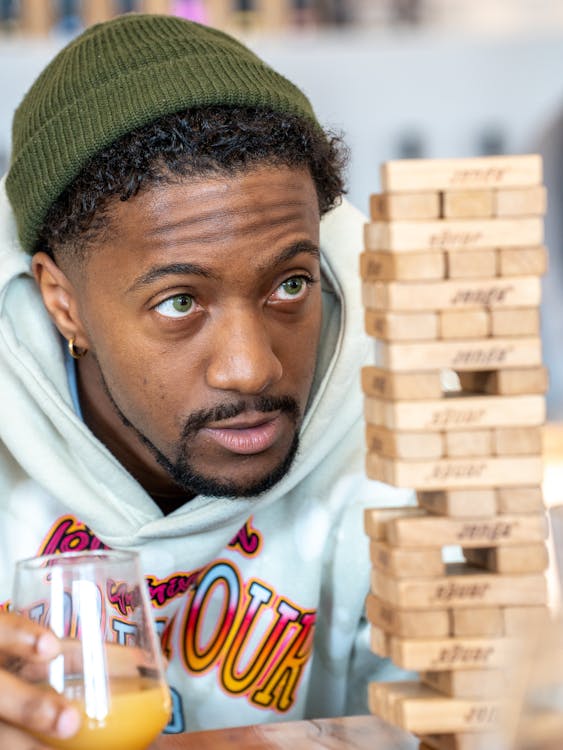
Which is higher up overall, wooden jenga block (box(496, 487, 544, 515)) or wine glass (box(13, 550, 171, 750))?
wooden jenga block (box(496, 487, 544, 515))

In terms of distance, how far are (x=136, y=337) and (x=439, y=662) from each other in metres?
0.52

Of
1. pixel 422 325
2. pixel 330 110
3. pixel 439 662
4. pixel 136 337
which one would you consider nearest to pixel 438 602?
pixel 439 662

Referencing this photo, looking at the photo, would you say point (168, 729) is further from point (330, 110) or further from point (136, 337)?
point (330, 110)

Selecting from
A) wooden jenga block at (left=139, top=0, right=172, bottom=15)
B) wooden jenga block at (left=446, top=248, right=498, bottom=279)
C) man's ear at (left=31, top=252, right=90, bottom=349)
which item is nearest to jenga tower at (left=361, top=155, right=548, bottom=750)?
wooden jenga block at (left=446, top=248, right=498, bottom=279)

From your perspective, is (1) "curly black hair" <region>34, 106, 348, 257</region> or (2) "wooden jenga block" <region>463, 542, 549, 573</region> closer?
(2) "wooden jenga block" <region>463, 542, 549, 573</region>

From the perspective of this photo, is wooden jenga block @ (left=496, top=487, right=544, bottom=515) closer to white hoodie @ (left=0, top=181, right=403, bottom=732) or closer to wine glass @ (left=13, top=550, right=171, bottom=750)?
wine glass @ (left=13, top=550, right=171, bottom=750)

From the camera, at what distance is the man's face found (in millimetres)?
1160

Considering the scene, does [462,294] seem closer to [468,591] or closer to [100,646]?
[468,591]

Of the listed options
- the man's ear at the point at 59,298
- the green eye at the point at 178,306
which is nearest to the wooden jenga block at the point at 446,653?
the green eye at the point at 178,306

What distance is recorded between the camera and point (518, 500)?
2.85 feet

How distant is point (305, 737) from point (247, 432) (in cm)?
35

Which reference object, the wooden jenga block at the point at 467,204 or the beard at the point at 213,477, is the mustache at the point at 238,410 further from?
the wooden jenga block at the point at 467,204

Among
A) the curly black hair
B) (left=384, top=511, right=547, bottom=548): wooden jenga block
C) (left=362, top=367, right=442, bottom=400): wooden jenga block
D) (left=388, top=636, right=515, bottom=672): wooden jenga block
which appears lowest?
(left=388, top=636, right=515, bottom=672): wooden jenga block

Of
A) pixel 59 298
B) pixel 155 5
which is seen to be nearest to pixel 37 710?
pixel 59 298
